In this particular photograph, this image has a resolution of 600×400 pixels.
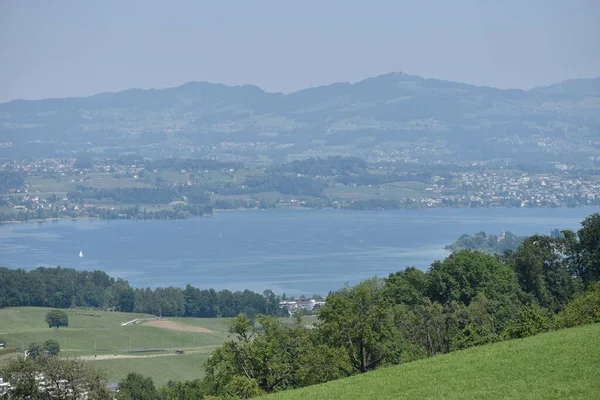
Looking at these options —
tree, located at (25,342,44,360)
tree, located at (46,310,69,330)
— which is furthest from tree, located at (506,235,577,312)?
tree, located at (46,310,69,330)

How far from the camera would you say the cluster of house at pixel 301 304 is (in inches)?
2495

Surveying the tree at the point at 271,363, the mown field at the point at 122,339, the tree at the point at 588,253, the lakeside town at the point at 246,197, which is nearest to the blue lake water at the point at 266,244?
the lakeside town at the point at 246,197

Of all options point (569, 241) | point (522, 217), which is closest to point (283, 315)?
point (569, 241)

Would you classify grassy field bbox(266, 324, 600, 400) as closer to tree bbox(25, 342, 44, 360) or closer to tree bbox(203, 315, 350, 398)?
tree bbox(203, 315, 350, 398)

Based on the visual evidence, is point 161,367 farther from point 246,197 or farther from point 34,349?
point 246,197

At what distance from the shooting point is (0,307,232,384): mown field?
44938mm

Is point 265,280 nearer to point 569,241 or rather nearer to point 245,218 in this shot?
point 569,241

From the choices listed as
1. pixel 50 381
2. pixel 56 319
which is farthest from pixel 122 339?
pixel 50 381

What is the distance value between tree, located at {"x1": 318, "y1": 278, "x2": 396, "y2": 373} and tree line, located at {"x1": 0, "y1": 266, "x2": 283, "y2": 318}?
40046mm

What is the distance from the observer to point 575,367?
15852 mm

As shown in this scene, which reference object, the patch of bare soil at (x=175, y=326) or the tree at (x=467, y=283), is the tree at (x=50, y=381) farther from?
the patch of bare soil at (x=175, y=326)

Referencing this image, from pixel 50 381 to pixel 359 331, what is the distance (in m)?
7.70

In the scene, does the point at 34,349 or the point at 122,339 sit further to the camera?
the point at 122,339

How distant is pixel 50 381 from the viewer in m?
19.1
